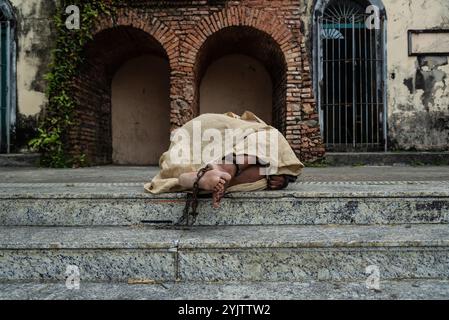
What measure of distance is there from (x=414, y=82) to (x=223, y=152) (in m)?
6.76

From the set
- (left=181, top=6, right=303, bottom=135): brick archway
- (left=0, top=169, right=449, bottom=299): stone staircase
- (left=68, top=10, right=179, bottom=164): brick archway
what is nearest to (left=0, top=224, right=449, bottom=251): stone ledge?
(left=0, top=169, right=449, bottom=299): stone staircase

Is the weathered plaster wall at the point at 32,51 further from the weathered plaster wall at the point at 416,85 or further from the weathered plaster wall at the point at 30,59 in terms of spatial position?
the weathered plaster wall at the point at 416,85

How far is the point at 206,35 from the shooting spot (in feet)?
22.8

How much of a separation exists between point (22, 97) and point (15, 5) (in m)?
1.93

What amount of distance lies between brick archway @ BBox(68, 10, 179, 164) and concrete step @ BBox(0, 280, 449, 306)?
5.41m

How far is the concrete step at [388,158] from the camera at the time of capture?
7.47 metres

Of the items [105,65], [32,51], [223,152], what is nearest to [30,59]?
[32,51]

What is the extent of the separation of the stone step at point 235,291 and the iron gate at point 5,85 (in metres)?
6.89

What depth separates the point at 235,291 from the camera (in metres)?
1.96

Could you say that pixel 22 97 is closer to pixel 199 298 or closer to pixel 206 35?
pixel 206 35

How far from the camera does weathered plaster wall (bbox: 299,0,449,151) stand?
7.94 meters

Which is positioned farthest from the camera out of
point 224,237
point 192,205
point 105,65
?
point 105,65

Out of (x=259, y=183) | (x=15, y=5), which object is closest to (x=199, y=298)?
(x=259, y=183)

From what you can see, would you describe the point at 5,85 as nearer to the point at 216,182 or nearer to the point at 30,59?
the point at 30,59
